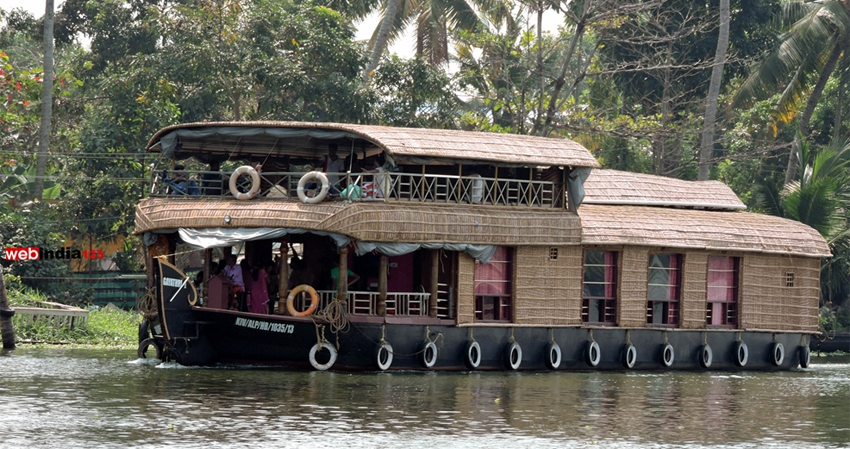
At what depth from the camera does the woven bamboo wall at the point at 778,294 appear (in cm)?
2258

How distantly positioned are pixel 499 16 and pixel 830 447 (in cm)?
2425

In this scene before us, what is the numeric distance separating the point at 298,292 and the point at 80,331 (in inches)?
277

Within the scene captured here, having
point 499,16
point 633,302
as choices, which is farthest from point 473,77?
point 633,302

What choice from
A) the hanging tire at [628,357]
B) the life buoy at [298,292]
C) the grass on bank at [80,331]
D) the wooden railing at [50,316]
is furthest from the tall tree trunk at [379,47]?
the life buoy at [298,292]

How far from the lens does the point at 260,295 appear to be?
19234 millimetres

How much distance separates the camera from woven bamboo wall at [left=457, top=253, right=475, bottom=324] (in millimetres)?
19359

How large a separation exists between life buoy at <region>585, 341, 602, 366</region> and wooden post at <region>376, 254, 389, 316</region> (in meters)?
3.77

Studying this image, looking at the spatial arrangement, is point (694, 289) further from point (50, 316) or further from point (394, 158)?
point (50, 316)

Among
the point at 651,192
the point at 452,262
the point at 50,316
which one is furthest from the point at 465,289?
the point at 50,316

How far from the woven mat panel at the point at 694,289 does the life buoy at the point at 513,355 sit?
142 inches

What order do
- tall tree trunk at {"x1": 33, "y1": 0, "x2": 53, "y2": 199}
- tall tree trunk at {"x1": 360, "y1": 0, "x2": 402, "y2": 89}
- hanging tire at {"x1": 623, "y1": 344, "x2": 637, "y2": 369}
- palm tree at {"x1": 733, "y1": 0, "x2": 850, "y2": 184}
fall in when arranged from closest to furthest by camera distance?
hanging tire at {"x1": 623, "y1": 344, "x2": 637, "y2": 369}, tall tree trunk at {"x1": 33, "y1": 0, "x2": 53, "y2": 199}, tall tree trunk at {"x1": 360, "y1": 0, "x2": 402, "y2": 89}, palm tree at {"x1": 733, "y1": 0, "x2": 850, "y2": 184}

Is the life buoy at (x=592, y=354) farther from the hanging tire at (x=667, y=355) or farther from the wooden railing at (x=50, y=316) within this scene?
the wooden railing at (x=50, y=316)

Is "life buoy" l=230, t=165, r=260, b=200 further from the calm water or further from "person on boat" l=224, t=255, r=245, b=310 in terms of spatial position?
the calm water

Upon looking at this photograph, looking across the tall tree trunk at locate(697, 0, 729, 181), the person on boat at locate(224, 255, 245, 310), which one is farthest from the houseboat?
the tall tree trunk at locate(697, 0, 729, 181)
